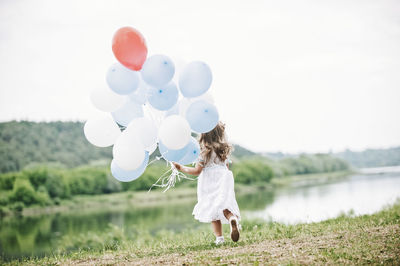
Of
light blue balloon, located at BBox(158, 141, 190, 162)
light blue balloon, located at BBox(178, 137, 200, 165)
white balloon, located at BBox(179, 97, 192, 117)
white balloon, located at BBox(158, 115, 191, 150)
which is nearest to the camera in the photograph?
white balloon, located at BBox(158, 115, 191, 150)

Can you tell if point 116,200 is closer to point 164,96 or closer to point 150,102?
point 150,102

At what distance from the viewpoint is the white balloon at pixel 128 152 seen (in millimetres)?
3760

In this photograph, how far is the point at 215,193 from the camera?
414cm

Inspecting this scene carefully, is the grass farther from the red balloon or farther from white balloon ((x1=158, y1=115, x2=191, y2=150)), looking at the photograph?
the red balloon

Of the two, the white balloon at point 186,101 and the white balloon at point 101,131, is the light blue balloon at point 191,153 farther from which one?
the white balloon at point 101,131

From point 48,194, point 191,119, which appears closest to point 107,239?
point 191,119

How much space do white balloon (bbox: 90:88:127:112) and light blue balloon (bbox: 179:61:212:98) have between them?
30.6 inches

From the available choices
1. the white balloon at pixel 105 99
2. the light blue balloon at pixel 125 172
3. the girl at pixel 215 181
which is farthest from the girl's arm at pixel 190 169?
the white balloon at pixel 105 99

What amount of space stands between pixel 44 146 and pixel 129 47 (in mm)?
61531

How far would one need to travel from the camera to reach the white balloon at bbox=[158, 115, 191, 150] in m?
3.64

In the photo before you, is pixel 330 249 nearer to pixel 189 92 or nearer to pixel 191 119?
pixel 191 119

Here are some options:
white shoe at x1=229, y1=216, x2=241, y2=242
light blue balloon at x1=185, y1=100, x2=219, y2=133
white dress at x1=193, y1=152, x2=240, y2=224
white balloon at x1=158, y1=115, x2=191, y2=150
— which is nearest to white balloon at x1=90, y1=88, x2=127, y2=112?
white balloon at x1=158, y1=115, x2=191, y2=150

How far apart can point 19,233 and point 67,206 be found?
1509cm

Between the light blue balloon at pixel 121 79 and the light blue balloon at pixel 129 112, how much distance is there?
0.30 meters
